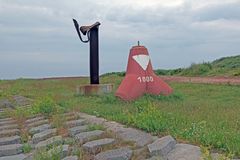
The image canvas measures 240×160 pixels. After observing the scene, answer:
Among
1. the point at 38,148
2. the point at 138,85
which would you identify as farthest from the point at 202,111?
the point at 38,148

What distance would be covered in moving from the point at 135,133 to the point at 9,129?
202 cm

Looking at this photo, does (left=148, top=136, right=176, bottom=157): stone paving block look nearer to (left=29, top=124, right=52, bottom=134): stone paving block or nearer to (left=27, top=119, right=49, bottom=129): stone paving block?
(left=29, top=124, right=52, bottom=134): stone paving block

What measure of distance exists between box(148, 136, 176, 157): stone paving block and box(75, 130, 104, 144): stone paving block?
0.80 metres

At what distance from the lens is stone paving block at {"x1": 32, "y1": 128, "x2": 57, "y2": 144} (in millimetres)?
5191

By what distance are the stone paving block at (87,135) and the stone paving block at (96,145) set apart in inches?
Answer: 7.7

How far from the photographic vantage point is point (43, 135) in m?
5.27

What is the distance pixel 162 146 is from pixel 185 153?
231mm

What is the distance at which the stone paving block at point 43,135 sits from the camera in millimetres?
5191

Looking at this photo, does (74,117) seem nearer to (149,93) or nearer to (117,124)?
(117,124)

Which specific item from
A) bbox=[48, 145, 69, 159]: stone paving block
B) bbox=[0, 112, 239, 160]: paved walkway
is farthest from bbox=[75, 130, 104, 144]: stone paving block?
bbox=[48, 145, 69, 159]: stone paving block

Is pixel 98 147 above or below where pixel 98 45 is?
below

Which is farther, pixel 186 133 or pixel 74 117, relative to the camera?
pixel 74 117

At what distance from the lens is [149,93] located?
9.51m

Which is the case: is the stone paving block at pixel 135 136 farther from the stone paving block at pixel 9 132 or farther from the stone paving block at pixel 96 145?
the stone paving block at pixel 9 132
